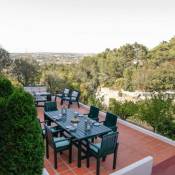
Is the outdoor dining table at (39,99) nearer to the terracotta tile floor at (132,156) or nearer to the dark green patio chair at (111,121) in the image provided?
the terracotta tile floor at (132,156)

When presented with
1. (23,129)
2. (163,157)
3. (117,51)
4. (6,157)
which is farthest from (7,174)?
(117,51)

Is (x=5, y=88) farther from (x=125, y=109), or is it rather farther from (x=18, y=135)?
(x=125, y=109)

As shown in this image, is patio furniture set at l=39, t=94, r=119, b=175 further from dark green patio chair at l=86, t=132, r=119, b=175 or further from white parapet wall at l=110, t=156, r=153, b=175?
white parapet wall at l=110, t=156, r=153, b=175

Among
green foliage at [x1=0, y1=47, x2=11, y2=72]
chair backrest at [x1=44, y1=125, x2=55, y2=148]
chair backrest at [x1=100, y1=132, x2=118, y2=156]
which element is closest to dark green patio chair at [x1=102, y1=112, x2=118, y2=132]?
chair backrest at [x1=100, y1=132, x2=118, y2=156]

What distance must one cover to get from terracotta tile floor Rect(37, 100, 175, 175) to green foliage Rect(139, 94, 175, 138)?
0.54m

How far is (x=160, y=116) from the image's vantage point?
21.2ft

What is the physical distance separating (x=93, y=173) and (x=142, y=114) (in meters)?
3.21

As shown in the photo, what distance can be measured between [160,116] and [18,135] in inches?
200

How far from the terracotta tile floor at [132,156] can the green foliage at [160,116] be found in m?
0.54

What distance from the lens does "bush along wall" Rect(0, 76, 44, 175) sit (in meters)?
2.51

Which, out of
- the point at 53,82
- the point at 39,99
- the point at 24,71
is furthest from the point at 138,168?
the point at 53,82

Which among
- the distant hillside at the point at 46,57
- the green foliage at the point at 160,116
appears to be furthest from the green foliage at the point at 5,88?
the distant hillside at the point at 46,57

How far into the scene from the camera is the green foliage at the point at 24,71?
42.7 feet

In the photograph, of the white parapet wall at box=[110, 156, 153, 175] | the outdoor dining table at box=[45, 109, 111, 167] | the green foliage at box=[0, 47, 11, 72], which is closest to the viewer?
the white parapet wall at box=[110, 156, 153, 175]
